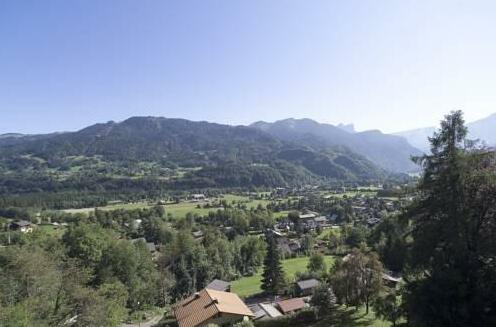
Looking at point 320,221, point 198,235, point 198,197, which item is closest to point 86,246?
point 198,235

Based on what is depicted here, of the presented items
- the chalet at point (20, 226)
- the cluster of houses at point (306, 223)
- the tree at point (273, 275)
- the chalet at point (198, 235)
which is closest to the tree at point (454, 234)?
the tree at point (273, 275)

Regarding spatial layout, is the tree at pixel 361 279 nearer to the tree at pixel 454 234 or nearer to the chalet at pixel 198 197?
the tree at pixel 454 234

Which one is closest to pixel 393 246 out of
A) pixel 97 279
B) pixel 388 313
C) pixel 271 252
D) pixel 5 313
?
pixel 271 252

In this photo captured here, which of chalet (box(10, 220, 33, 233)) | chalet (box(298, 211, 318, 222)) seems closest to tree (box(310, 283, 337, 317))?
chalet (box(298, 211, 318, 222))

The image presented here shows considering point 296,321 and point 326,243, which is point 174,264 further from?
point 326,243

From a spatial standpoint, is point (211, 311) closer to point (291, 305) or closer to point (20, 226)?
point (291, 305)

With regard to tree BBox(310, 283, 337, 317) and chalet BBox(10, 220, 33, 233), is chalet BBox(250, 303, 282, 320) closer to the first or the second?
tree BBox(310, 283, 337, 317)
